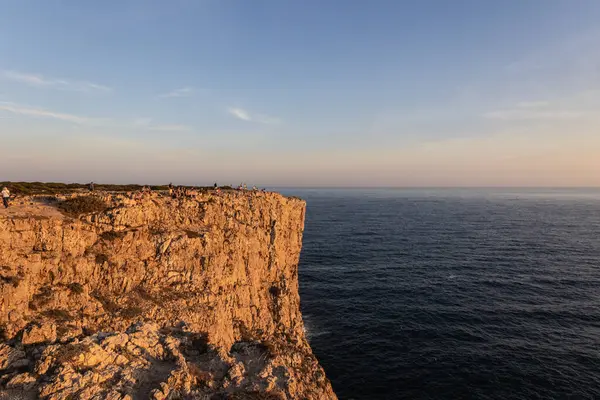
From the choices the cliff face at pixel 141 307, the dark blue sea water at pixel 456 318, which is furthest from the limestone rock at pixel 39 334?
the dark blue sea water at pixel 456 318

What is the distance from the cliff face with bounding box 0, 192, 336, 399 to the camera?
20250 millimetres

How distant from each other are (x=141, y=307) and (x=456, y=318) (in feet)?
178

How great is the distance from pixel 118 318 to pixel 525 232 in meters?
150

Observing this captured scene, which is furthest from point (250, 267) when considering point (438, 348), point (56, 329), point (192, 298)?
point (438, 348)

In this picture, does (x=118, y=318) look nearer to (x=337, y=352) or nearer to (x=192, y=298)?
(x=192, y=298)

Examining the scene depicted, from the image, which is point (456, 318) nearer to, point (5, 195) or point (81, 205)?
point (81, 205)

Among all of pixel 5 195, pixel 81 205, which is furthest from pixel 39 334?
pixel 5 195

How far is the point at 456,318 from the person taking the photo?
5812cm

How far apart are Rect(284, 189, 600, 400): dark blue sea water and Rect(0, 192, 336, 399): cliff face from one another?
13631mm

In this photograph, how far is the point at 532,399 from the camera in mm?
38906

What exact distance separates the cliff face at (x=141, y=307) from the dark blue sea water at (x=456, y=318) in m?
13.6

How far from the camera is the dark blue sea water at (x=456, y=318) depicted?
1672 inches

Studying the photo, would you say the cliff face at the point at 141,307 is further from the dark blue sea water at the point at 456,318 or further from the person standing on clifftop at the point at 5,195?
the dark blue sea water at the point at 456,318

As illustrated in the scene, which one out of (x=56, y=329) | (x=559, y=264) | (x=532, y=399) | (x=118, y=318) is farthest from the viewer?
(x=559, y=264)
